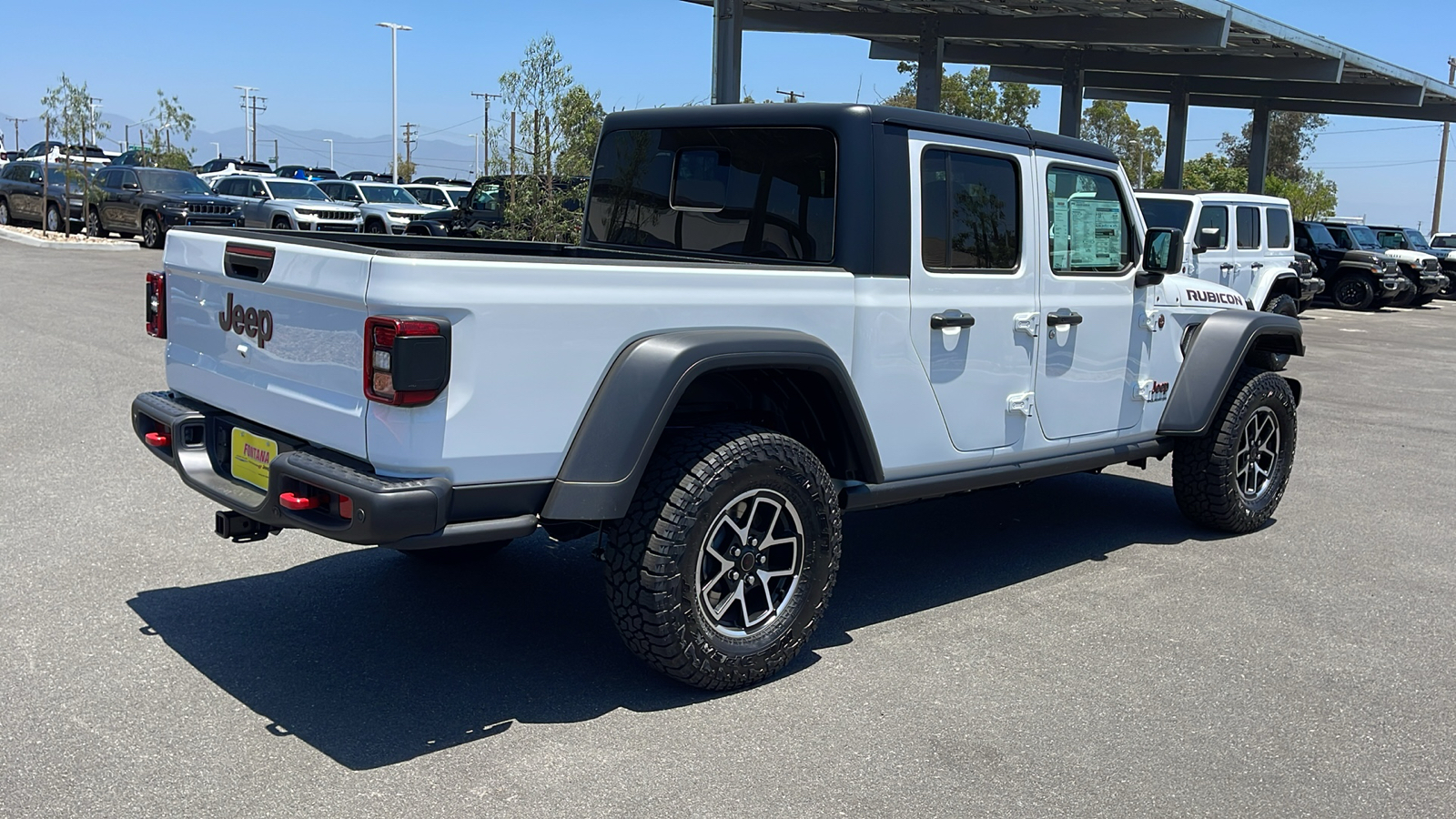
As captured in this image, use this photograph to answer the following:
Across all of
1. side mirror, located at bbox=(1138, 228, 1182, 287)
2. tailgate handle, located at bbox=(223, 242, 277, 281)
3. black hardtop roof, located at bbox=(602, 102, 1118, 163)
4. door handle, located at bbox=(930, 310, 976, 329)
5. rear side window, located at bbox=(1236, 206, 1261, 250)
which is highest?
black hardtop roof, located at bbox=(602, 102, 1118, 163)

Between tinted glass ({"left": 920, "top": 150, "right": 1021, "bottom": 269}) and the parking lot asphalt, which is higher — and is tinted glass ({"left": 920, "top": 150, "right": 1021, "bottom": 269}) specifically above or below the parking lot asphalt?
above

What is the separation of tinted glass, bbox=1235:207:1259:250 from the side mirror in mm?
10317

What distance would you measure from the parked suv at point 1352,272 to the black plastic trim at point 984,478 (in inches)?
874

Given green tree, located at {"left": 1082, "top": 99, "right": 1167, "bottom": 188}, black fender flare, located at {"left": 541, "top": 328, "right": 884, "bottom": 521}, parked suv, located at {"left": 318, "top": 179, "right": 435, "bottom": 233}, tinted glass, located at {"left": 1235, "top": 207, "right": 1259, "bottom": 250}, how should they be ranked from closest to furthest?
1. black fender flare, located at {"left": 541, "top": 328, "right": 884, "bottom": 521}
2. tinted glass, located at {"left": 1235, "top": 207, "right": 1259, "bottom": 250}
3. parked suv, located at {"left": 318, "top": 179, "right": 435, "bottom": 233}
4. green tree, located at {"left": 1082, "top": 99, "right": 1167, "bottom": 188}

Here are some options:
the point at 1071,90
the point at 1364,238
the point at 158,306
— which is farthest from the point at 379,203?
the point at 158,306

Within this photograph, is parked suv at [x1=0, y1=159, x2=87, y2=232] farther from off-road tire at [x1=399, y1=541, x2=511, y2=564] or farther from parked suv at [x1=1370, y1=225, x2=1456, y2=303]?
parked suv at [x1=1370, y1=225, x2=1456, y2=303]

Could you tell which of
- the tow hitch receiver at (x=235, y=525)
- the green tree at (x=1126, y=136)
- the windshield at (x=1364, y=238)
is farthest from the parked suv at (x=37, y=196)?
the green tree at (x=1126, y=136)

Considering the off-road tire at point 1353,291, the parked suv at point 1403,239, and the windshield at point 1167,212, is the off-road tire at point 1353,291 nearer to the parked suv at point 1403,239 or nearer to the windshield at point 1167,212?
the parked suv at point 1403,239

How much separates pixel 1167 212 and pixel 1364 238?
52.2 ft

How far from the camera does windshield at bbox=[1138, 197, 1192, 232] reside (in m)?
14.6

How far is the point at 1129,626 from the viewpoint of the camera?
5156 mm

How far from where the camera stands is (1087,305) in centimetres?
567

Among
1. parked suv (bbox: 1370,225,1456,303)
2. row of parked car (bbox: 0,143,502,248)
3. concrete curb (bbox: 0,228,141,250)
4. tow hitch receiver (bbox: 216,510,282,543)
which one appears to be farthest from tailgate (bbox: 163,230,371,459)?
parked suv (bbox: 1370,225,1456,303)

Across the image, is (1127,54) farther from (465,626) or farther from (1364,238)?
(465,626)
